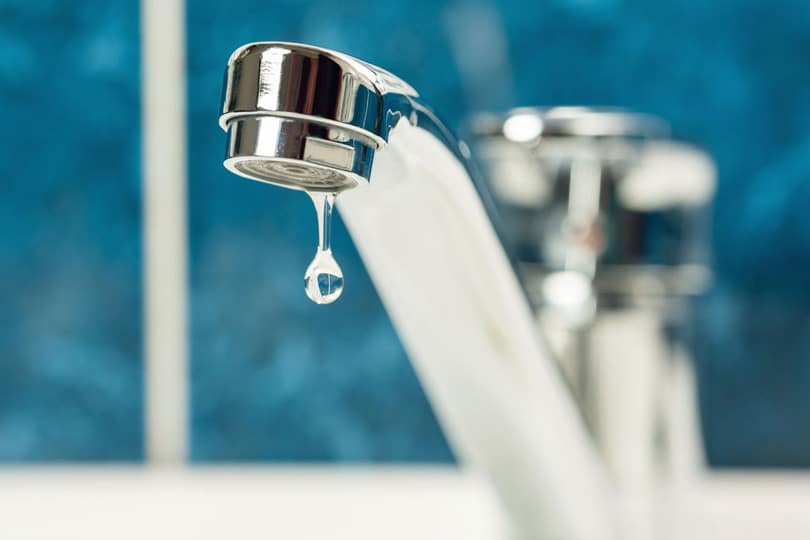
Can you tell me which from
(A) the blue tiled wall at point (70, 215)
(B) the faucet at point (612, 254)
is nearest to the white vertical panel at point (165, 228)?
(A) the blue tiled wall at point (70, 215)

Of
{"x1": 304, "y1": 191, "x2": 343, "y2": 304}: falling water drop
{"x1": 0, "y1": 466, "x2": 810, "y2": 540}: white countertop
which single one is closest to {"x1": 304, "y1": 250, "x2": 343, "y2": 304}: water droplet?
{"x1": 304, "y1": 191, "x2": 343, "y2": 304}: falling water drop

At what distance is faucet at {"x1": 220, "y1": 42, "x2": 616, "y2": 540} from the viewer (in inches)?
6.3

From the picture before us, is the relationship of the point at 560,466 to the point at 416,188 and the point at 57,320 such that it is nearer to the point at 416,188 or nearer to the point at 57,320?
the point at 416,188

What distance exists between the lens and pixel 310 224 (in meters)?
0.49

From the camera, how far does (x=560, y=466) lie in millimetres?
282

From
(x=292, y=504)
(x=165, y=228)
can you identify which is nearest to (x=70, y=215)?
(x=165, y=228)

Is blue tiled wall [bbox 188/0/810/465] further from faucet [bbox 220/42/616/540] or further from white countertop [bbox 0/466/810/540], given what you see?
faucet [bbox 220/42/616/540]

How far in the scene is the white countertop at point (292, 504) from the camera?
443mm

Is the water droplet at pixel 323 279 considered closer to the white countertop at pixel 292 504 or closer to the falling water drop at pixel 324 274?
the falling water drop at pixel 324 274


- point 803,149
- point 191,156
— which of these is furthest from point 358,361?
point 803,149

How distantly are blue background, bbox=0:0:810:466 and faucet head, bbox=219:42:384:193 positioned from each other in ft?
1.03

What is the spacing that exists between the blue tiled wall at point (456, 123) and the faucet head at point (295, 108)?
312 millimetres

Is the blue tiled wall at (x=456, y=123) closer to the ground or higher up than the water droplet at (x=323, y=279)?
higher up

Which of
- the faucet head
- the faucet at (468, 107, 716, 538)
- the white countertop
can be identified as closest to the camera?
the faucet head
